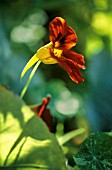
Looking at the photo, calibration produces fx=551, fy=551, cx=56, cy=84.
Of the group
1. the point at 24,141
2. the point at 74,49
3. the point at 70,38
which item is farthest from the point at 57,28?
the point at 74,49

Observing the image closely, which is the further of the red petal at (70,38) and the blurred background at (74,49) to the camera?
the blurred background at (74,49)

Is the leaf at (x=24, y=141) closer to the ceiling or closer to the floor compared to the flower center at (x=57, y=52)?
closer to the floor

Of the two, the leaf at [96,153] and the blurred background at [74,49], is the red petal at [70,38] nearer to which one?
the leaf at [96,153]

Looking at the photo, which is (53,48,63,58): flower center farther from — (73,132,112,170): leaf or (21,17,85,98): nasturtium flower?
(73,132,112,170): leaf

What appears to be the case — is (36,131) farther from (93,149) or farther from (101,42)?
(101,42)

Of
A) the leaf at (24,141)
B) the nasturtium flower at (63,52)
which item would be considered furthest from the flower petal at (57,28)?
the leaf at (24,141)

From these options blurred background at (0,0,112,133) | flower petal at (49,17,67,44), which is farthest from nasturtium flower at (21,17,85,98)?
blurred background at (0,0,112,133)
